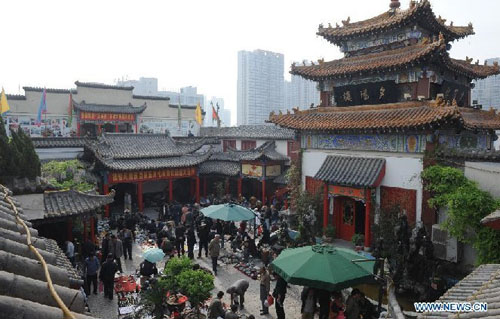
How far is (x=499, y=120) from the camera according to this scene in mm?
13812

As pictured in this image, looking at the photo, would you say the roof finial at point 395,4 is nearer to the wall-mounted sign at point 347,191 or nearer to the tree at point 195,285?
the wall-mounted sign at point 347,191

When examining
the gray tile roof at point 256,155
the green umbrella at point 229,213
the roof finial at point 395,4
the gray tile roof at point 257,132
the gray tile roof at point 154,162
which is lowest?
the green umbrella at point 229,213

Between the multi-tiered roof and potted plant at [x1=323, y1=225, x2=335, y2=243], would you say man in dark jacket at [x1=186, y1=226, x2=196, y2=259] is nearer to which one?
potted plant at [x1=323, y1=225, x2=335, y2=243]

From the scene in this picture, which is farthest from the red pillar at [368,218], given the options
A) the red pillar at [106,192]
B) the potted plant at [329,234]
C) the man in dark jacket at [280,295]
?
the red pillar at [106,192]

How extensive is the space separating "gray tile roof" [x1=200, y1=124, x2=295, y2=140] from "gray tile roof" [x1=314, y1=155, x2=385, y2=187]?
1123 cm

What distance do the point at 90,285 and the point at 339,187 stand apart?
9.40 m

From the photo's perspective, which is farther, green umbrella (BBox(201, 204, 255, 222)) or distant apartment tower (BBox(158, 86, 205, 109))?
distant apartment tower (BBox(158, 86, 205, 109))

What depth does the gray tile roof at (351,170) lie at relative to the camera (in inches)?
526

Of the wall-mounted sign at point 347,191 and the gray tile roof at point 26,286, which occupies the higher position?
the gray tile roof at point 26,286

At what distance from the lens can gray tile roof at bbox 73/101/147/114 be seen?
32219 millimetres

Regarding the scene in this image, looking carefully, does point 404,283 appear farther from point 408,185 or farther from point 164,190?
point 164,190

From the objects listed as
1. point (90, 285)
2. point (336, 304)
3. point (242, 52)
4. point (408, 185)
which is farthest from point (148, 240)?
point (242, 52)

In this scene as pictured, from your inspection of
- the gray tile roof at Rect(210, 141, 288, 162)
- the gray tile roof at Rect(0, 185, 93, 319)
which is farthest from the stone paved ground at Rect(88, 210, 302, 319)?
the gray tile roof at Rect(210, 141, 288, 162)

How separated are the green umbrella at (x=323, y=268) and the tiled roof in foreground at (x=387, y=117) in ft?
18.4
